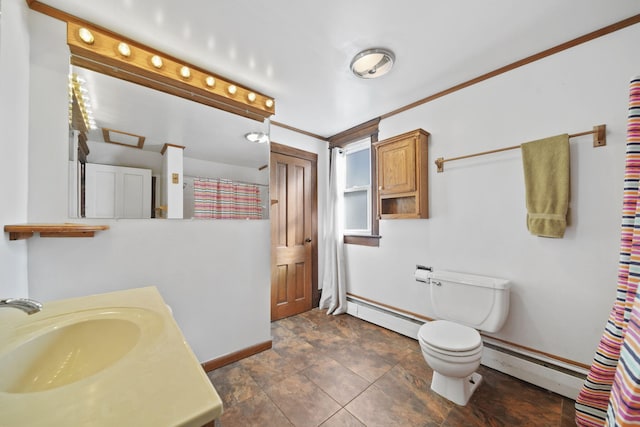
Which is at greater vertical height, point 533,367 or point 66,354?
point 66,354

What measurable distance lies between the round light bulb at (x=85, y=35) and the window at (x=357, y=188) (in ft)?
7.95

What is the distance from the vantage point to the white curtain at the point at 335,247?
302 cm

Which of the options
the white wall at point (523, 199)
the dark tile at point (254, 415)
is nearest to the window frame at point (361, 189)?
the white wall at point (523, 199)

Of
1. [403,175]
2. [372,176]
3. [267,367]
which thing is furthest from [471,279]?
[267,367]

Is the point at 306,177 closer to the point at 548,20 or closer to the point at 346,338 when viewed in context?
the point at 346,338

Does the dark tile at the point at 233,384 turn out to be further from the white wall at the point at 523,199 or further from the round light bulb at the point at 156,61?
Answer: the round light bulb at the point at 156,61

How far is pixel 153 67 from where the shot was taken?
5.45ft

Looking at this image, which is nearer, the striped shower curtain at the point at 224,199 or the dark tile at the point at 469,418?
the dark tile at the point at 469,418

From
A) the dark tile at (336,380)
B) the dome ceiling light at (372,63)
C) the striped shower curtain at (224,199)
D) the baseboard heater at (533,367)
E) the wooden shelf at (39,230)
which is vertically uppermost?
the dome ceiling light at (372,63)

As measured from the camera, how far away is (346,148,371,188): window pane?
3.02 meters

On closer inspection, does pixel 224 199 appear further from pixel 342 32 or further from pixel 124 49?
pixel 342 32

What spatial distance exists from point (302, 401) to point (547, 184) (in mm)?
2155

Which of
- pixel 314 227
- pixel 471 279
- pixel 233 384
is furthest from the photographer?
pixel 314 227

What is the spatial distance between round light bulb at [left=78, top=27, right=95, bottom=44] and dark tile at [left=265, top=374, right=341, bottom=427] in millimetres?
2458
